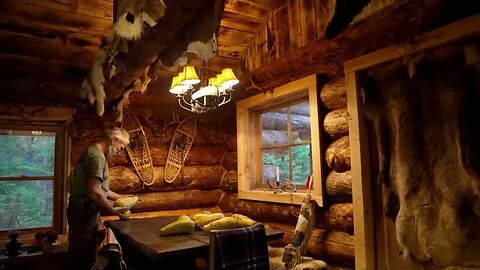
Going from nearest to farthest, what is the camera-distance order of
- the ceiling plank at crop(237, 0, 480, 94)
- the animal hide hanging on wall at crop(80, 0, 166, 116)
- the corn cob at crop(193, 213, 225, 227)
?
1. the animal hide hanging on wall at crop(80, 0, 166, 116)
2. the ceiling plank at crop(237, 0, 480, 94)
3. the corn cob at crop(193, 213, 225, 227)

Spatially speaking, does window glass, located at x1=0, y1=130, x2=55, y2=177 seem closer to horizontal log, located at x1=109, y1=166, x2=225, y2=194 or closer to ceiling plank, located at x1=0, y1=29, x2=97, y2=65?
horizontal log, located at x1=109, y1=166, x2=225, y2=194

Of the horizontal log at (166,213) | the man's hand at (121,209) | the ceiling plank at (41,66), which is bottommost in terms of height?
the horizontal log at (166,213)

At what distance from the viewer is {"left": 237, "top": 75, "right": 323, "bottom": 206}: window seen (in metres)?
2.85

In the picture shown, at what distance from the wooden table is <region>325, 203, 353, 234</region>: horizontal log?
563mm

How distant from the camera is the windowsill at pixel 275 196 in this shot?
9.52 ft

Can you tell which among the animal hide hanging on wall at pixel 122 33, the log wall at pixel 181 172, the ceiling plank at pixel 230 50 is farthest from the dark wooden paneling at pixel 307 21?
the log wall at pixel 181 172

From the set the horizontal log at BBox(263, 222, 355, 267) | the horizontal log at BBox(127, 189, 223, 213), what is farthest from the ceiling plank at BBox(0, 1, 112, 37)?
the horizontal log at BBox(263, 222, 355, 267)

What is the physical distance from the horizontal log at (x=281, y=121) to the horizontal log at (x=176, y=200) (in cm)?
107

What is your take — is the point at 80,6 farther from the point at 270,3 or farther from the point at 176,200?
the point at 176,200

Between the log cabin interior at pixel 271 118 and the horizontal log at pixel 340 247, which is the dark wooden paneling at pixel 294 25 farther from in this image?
the horizontal log at pixel 340 247

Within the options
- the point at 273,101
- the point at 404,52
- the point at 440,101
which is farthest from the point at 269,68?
the point at 440,101

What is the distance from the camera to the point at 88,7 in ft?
8.66

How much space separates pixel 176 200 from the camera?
3807 millimetres

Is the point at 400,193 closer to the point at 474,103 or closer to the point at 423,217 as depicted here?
the point at 423,217
